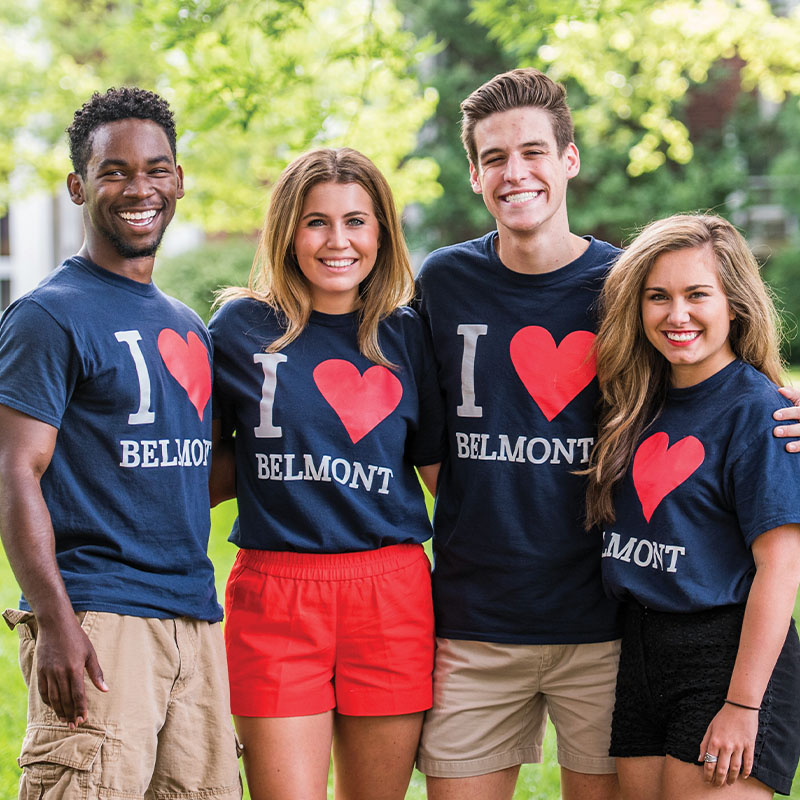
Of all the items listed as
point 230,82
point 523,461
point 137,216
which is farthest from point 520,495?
point 230,82

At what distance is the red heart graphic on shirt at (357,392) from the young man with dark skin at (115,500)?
37 cm

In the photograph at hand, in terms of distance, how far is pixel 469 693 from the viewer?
312 cm

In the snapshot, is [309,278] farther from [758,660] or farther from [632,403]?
[758,660]

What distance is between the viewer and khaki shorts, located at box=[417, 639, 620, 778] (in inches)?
120

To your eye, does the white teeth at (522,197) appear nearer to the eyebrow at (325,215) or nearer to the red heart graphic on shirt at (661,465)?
the eyebrow at (325,215)

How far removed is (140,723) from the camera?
8.49 ft

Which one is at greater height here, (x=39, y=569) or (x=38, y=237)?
(x=38, y=237)

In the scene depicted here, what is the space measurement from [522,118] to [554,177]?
0.21 meters

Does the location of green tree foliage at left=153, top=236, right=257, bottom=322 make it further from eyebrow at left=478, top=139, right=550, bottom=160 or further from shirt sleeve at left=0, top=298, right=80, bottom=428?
shirt sleeve at left=0, top=298, right=80, bottom=428

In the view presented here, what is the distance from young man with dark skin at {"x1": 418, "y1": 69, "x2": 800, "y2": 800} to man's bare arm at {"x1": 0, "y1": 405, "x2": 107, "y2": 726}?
3.86 ft

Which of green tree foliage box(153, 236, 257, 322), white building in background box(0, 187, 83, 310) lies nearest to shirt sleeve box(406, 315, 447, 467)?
green tree foliage box(153, 236, 257, 322)

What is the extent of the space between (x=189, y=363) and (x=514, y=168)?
1162 millimetres

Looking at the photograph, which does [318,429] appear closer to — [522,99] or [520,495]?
[520,495]

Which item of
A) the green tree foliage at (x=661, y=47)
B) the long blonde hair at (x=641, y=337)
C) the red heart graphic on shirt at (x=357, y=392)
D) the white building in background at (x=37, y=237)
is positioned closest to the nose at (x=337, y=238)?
the red heart graphic on shirt at (x=357, y=392)
